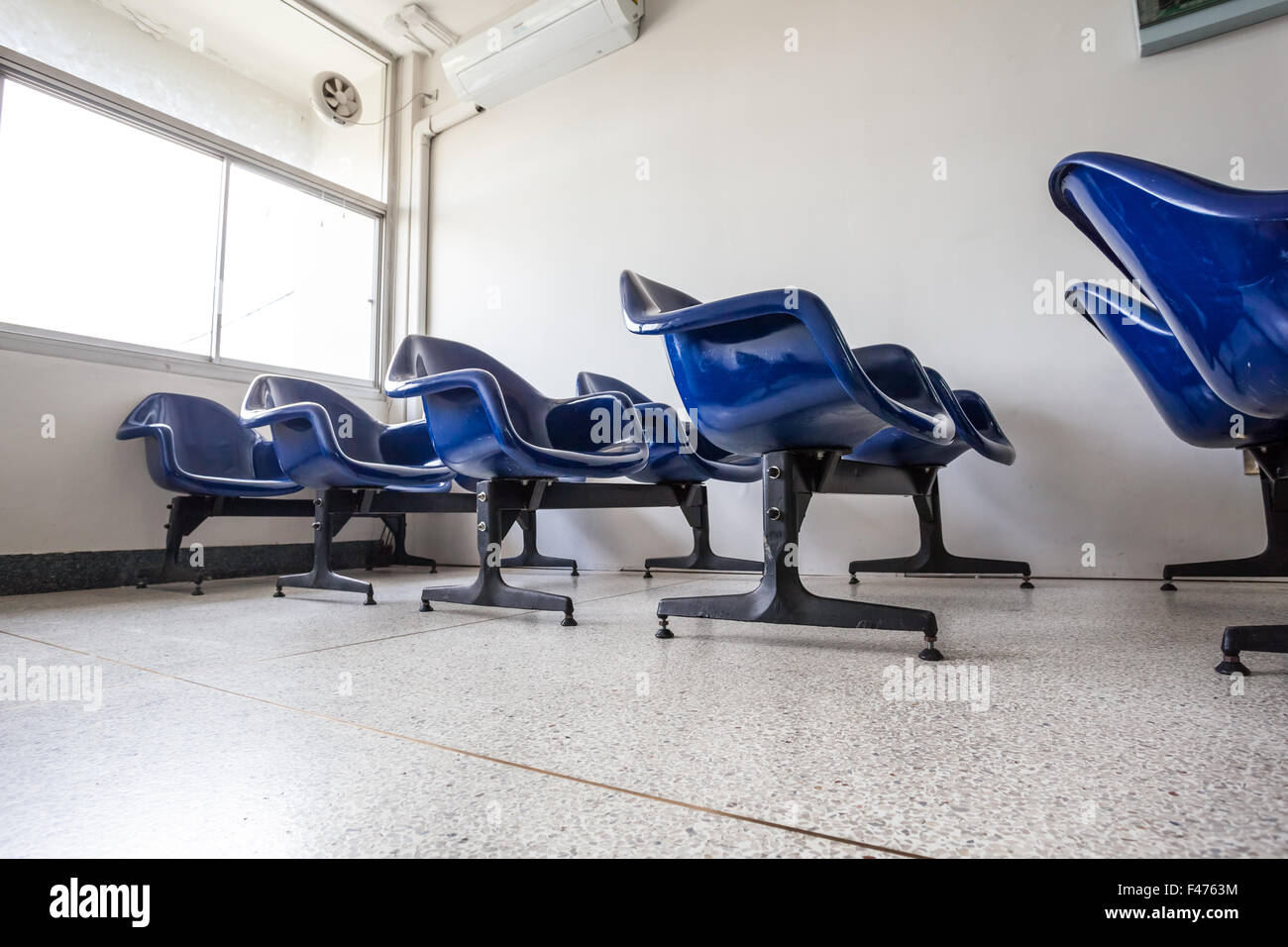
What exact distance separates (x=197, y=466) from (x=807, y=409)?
9.66ft

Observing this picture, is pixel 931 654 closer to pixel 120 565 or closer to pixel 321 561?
pixel 321 561

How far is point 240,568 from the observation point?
→ 3.33 metres

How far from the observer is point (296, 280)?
413 cm

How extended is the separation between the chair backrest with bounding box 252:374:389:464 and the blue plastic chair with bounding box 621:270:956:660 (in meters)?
1.54

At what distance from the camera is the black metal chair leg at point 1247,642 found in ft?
3.21

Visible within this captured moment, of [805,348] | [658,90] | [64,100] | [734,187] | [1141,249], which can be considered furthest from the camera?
[658,90]

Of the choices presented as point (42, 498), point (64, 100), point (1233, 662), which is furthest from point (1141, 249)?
point (64, 100)

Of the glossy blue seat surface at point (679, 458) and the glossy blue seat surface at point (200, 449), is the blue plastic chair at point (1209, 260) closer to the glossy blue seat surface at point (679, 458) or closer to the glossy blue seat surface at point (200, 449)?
the glossy blue seat surface at point (679, 458)

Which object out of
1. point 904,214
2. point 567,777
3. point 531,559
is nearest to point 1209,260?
point 567,777

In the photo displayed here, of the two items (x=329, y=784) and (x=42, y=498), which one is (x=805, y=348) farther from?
(x=42, y=498)

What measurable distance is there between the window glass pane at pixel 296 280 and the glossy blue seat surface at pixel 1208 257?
12.6ft

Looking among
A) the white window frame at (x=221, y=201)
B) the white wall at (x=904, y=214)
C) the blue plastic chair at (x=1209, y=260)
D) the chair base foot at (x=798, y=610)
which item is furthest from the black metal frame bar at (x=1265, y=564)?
the white window frame at (x=221, y=201)

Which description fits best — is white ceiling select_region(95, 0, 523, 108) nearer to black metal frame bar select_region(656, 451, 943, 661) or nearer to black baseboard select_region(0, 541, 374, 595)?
black baseboard select_region(0, 541, 374, 595)
